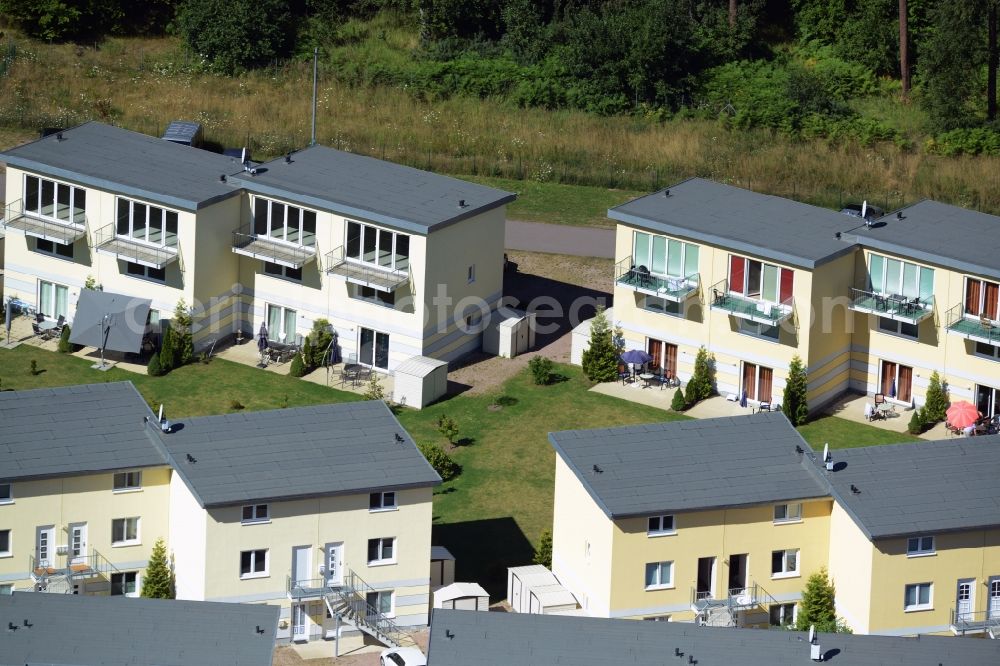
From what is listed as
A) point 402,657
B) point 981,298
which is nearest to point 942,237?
point 981,298

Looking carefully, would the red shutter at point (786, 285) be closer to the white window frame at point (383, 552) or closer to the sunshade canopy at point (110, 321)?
the white window frame at point (383, 552)

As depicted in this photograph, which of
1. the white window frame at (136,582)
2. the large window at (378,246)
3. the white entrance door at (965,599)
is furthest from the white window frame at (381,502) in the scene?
the large window at (378,246)

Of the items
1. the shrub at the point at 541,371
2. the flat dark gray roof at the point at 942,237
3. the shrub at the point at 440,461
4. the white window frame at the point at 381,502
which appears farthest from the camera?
the shrub at the point at 541,371

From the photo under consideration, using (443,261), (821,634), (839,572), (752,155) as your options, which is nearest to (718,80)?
(752,155)

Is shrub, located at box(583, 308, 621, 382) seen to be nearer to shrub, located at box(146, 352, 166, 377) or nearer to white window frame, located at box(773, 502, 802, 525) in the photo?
shrub, located at box(146, 352, 166, 377)

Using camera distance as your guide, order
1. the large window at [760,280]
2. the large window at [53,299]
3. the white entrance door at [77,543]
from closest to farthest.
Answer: the white entrance door at [77,543] < the large window at [760,280] < the large window at [53,299]

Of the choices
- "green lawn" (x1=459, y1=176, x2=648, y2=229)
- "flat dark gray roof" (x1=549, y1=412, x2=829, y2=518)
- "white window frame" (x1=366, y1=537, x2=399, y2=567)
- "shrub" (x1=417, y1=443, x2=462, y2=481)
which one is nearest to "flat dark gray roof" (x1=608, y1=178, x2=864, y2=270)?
"flat dark gray roof" (x1=549, y1=412, x2=829, y2=518)

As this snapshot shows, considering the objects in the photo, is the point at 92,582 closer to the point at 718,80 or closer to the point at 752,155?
the point at 752,155
